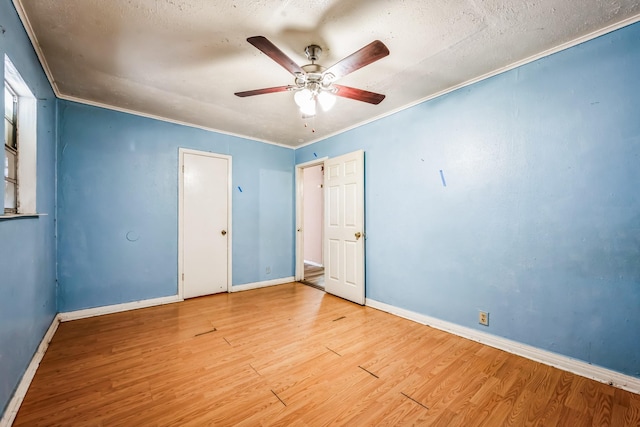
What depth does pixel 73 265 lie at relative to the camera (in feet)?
9.71

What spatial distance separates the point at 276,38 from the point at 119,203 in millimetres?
2820

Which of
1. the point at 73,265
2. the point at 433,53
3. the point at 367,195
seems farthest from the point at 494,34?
the point at 73,265

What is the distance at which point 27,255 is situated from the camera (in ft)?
6.15

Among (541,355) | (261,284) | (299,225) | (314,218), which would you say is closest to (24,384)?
(261,284)

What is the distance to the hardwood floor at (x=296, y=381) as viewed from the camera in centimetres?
156

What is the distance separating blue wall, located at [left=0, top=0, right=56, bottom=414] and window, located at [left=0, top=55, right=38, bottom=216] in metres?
0.09

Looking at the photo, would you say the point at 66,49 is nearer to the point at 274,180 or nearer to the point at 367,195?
the point at 274,180

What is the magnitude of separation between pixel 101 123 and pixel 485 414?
464 cm

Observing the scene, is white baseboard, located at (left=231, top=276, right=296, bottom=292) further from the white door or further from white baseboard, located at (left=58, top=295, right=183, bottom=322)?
the white door

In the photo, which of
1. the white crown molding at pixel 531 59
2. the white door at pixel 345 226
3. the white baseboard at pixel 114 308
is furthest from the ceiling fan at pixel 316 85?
the white baseboard at pixel 114 308

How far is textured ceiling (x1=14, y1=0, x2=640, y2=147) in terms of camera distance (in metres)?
1.67

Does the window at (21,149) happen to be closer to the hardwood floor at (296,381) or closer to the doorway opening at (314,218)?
the hardwood floor at (296,381)

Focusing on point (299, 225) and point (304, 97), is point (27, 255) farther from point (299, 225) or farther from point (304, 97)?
point (299, 225)

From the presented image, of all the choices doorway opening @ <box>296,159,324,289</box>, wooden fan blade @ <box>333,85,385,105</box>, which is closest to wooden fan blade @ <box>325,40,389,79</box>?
wooden fan blade @ <box>333,85,385,105</box>
